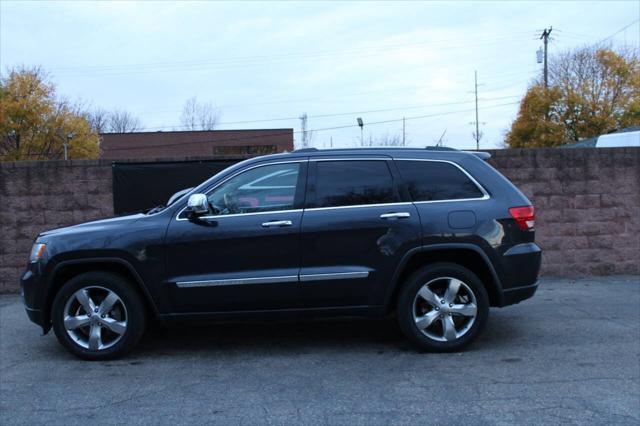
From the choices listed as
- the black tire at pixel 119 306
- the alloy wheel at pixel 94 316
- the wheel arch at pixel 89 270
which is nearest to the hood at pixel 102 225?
the wheel arch at pixel 89 270

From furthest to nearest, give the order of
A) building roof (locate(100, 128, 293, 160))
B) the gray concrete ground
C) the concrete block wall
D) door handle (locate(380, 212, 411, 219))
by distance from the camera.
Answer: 1. building roof (locate(100, 128, 293, 160))
2. the concrete block wall
3. door handle (locate(380, 212, 411, 219))
4. the gray concrete ground

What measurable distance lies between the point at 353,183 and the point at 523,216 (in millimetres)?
1616

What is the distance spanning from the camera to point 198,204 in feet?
17.0

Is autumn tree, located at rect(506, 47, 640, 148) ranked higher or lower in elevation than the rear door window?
higher

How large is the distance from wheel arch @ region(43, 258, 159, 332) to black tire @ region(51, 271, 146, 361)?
76 millimetres

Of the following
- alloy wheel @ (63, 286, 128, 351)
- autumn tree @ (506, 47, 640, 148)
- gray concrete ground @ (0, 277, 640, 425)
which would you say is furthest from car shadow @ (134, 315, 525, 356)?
autumn tree @ (506, 47, 640, 148)

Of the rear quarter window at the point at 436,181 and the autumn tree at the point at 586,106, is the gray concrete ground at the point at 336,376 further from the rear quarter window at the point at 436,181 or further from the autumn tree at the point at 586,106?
the autumn tree at the point at 586,106

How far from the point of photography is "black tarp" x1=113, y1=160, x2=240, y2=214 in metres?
8.96

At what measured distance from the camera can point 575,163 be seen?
9.09 metres

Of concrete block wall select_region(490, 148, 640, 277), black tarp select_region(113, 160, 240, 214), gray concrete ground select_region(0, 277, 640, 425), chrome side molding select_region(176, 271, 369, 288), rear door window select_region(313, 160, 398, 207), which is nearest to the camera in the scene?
gray concrete ground select_region(0, 277, 640, 425)

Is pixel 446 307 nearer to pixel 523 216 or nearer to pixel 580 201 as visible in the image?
pixel 523 216

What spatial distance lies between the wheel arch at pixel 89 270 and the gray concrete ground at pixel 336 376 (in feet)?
1.71

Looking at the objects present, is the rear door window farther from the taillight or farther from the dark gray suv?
the taillight

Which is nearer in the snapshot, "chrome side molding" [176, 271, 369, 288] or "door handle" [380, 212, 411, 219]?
"chrome side molding" [176, 271, 369, 288]
